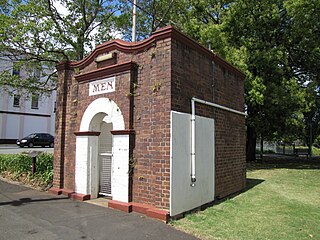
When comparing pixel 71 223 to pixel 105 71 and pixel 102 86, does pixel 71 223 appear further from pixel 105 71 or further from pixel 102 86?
pixel 105 71

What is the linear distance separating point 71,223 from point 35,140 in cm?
2601

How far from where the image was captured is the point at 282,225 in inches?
232

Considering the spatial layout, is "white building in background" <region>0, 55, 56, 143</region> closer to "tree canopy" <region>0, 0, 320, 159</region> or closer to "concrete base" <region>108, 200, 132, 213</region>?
"tree canopy" <region>0, 0, 320, 159</region>

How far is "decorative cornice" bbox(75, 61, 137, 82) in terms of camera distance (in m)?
6.98

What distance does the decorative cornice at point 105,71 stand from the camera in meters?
6.98

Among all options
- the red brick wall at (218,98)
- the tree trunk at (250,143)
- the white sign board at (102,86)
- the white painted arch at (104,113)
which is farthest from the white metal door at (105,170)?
the tree trunk at (250,143)

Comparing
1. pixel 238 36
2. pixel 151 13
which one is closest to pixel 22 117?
pixel 151 13

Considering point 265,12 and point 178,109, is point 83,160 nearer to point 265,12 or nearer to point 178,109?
point 178,109

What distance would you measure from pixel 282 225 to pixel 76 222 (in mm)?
4165

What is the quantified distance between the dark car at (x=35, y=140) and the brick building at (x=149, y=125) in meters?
22.2

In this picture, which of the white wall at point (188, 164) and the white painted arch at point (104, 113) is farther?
the white painted arch at point (104, 113)

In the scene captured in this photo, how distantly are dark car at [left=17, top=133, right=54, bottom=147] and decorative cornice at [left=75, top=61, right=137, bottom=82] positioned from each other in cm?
2326

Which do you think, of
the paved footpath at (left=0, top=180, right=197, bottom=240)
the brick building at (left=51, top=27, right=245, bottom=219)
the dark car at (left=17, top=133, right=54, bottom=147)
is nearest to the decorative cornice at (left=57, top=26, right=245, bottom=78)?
the brick building at (left=51, top=27, right=245, bottom=219)

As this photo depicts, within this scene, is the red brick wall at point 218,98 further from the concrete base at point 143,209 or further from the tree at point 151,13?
the tree at point 151,13
